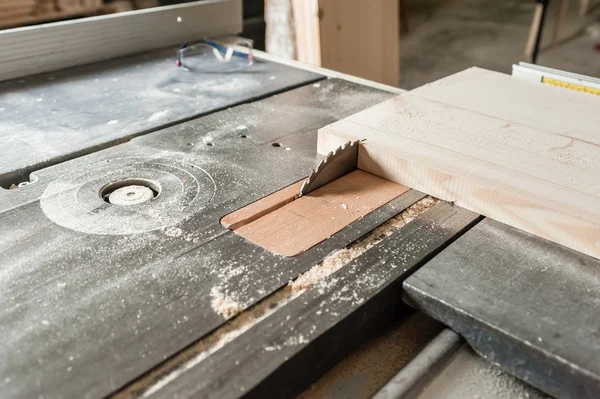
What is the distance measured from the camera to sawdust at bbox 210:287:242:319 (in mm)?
705

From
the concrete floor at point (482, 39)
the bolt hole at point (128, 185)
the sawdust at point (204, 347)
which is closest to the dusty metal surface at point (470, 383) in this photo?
the sawdust at point (204, 347)

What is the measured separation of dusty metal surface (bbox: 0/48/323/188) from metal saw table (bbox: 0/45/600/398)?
3 centimetres

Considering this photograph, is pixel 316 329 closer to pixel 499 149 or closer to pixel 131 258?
pixel 131 258

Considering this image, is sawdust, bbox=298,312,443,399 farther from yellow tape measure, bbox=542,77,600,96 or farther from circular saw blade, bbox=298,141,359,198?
yellow tape measure, bbox=542,77,600,96

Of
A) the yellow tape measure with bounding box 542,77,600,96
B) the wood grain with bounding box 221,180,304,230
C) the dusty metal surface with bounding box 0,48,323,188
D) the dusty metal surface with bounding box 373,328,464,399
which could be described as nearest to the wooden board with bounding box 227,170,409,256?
the wood grain with bounding box 221,180,304,230

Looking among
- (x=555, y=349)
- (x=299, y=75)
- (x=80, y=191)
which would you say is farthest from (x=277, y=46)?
(x=555, y=349)

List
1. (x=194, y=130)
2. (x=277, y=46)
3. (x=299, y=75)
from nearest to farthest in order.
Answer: (x=194, y=130)
(x=299, y=75)
(x=277, y=46)

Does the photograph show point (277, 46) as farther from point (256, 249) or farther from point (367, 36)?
point (256, 249)

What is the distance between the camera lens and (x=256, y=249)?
83 cm

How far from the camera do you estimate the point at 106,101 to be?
4.72ft

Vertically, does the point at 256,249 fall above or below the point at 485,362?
above

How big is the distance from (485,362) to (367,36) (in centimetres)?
161

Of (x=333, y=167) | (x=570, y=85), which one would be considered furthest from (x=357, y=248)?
(x=570, y=85)

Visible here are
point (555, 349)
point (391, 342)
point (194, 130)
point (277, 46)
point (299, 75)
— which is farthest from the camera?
point (277, 46)
